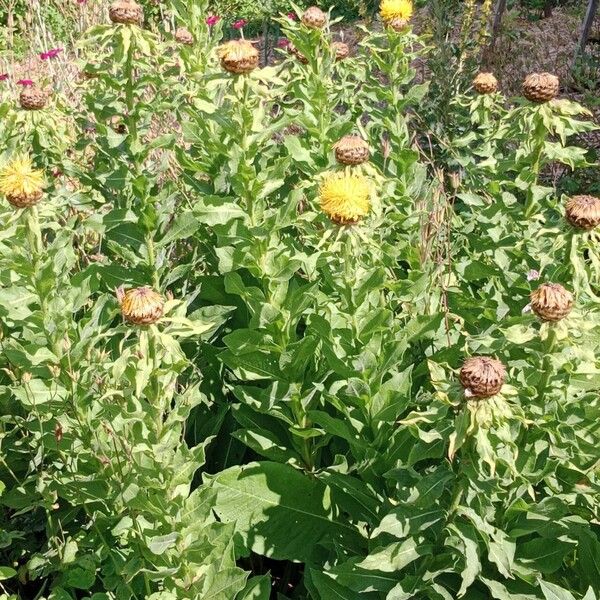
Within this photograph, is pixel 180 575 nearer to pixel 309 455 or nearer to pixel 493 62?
pixel 309 455

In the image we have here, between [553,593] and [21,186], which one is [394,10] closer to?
[21,186]

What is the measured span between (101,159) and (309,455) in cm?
138

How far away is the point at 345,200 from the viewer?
2.24m

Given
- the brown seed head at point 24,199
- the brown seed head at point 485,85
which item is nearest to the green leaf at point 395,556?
the brown seed head at point 24,199

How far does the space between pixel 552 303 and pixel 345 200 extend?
65cm

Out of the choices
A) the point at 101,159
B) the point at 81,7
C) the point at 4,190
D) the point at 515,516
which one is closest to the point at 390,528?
the point at 515,516

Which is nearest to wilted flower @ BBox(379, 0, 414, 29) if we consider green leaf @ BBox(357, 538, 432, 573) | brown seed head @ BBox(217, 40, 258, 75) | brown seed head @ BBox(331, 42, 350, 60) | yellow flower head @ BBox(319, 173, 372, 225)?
brown seed head @ BBox(331, 42, 350, 60)

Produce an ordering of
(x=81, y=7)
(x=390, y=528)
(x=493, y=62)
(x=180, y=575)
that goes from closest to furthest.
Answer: (x=390, y=528)
(x=180, y=575)
(x=81, y=7)
(x=493, y=62)

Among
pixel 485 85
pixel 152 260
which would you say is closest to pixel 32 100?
pixel 152 260

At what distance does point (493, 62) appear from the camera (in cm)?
643

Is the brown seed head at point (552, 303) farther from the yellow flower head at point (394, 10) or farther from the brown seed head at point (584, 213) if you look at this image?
the yellow flower head at point (394, 10)

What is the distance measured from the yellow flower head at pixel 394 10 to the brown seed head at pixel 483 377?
1920mm

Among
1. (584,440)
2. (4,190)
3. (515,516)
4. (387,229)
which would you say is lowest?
(515,516)

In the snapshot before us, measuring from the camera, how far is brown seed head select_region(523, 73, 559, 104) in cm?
255
